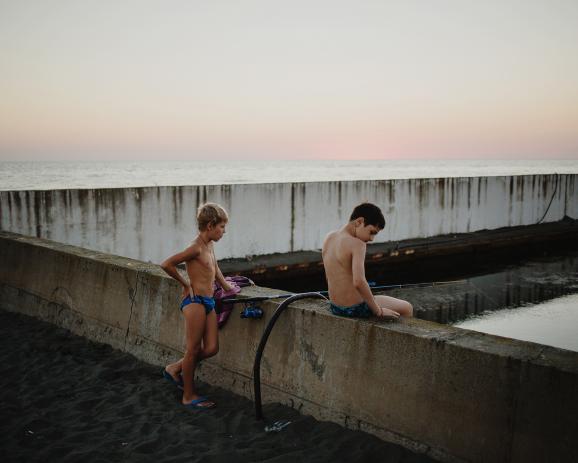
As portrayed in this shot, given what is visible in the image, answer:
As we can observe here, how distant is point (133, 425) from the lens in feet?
12.8

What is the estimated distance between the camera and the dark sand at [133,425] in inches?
134

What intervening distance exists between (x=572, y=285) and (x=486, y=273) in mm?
2626

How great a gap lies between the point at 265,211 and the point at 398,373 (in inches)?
461

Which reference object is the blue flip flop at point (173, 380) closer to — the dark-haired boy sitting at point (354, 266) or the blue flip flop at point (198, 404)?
the blue flip flop at point (198, 404)

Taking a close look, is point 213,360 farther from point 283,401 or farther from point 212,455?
point 212,455

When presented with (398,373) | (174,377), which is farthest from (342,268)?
(174,377)

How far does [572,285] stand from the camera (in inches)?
610

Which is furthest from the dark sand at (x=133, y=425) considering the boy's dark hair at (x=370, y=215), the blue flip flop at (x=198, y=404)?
the boy's dark hair at (x=370, y=215)

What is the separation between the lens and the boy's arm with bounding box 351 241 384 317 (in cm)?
367

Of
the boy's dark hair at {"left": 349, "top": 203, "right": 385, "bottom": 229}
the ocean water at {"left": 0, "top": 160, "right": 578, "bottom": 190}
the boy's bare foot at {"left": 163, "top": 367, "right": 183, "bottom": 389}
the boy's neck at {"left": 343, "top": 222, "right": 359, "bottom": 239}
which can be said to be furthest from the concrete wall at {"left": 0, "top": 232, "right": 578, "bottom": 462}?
the ocean water at {"left": 0, "top": 160, "right": 578, "bottom": 190}

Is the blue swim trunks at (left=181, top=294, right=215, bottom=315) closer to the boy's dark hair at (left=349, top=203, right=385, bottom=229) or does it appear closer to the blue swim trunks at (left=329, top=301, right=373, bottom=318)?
the blue swim trunks at (left=329, top=301, right=373, bottom=318)

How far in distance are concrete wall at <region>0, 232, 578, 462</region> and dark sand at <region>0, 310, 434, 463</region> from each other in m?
0.16

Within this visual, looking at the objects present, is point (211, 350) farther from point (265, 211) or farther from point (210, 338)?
point (265, 211)

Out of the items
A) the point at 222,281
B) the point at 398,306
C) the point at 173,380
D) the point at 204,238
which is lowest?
the point at 173,380
